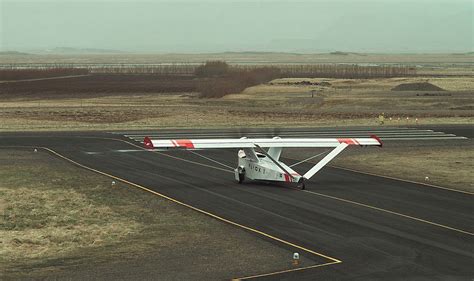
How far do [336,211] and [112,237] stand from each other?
470 inches

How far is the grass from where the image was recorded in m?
25.7

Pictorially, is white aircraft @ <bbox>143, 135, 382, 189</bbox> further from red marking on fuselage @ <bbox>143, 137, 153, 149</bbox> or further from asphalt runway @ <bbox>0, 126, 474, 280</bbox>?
asphalt runway @ <bbox>0, 126, 474, 280</bbox>

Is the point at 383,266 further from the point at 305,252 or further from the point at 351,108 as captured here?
the point at 351,108

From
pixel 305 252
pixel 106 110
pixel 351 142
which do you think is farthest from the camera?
pixel 106 110

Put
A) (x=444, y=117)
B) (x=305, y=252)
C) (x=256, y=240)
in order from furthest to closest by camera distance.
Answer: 1. (x=444, y=117)
2. (x=256, y=240)
3. (x=305, y=252)

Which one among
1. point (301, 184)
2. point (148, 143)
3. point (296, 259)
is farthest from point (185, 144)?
point (296, 259)

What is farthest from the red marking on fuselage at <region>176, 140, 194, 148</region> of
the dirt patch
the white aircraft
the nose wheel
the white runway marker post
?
the dirt patch

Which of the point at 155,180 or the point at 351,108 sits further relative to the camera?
the point at 351,108

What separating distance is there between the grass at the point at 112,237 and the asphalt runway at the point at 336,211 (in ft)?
5.32

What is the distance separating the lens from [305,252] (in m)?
27.7

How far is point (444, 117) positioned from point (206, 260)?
73.0 meters

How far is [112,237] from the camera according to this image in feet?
101

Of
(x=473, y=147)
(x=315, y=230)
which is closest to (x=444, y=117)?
(x=473, y=147)

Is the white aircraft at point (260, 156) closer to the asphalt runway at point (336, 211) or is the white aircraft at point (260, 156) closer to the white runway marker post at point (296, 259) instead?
the asphalt runway at point (336, 211)
